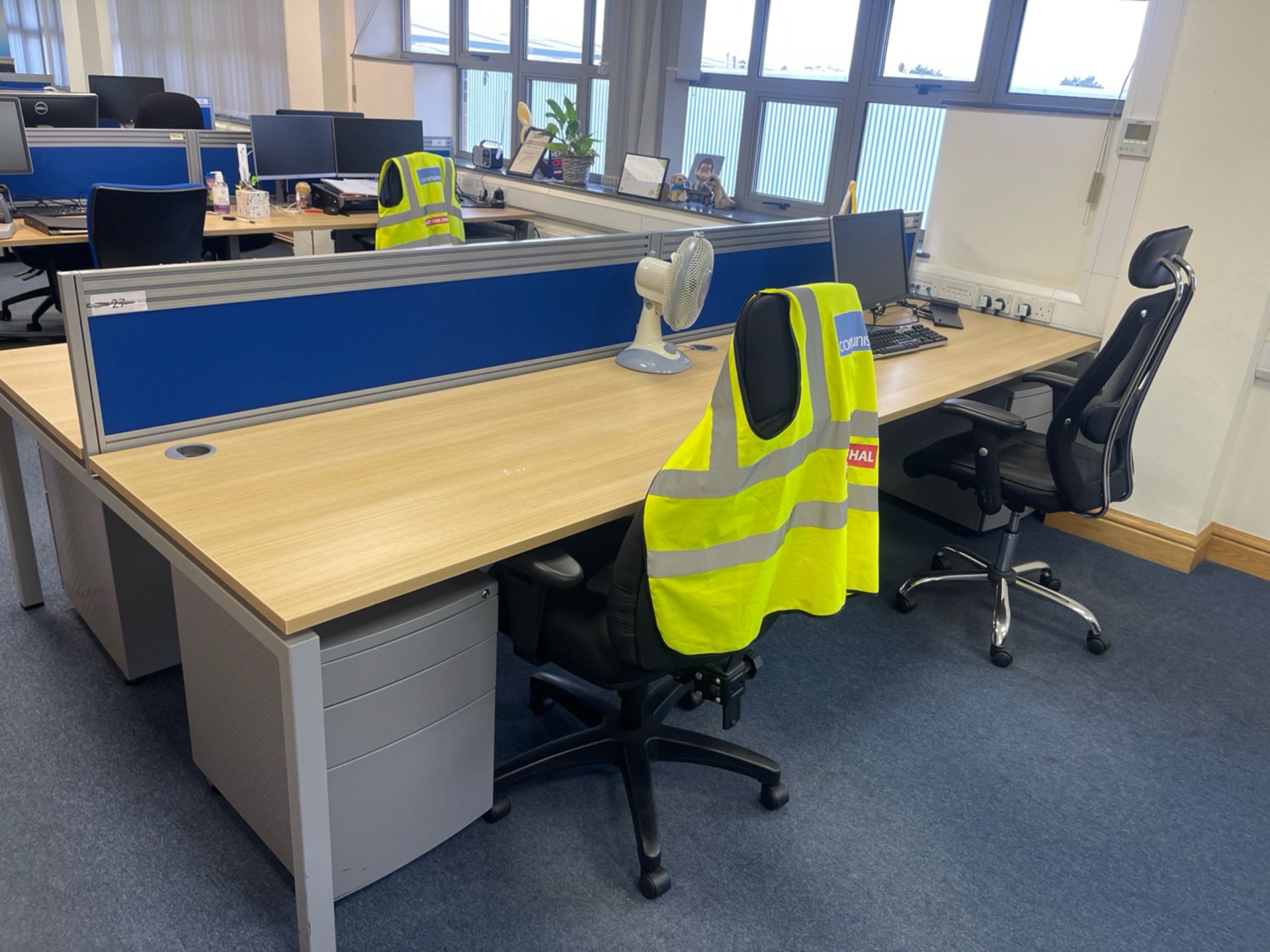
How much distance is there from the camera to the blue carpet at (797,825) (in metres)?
1.67

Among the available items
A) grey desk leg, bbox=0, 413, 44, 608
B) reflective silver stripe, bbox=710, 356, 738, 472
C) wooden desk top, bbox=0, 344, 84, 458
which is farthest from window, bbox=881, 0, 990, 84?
grey desk leg, bbox=0, 413, 44, 608

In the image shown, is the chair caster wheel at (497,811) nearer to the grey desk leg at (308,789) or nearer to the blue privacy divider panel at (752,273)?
the grey desk leg at (308,789)

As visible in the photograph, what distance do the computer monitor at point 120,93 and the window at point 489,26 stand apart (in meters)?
2.06

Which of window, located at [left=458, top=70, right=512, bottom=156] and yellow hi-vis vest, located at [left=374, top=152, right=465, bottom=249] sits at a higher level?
window, located at [left=458, top=70, right=512, bottom=156]

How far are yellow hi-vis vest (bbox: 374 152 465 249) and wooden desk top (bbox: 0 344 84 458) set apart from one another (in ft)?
5.79

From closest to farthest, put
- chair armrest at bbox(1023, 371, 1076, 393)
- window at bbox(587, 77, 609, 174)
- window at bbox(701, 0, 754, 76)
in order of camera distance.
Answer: chair armrest at bbox(1023, 371, 1076, 393) → window at bbox(701, 0, 754, 76) → window at bbox(587, 77, 609, 174)

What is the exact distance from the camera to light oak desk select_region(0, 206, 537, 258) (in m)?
3.80

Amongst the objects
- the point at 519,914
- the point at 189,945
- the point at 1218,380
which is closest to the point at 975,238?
the point at 1218,380

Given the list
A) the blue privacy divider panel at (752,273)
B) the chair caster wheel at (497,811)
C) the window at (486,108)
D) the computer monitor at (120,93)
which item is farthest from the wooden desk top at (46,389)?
the computer monitor at (120,93)

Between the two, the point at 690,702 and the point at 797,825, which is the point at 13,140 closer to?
the point at 690,702

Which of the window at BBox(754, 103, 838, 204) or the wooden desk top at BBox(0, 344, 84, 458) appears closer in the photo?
the wooden desk top at BBox(0, 344, 84, 458)

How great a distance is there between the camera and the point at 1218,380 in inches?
120

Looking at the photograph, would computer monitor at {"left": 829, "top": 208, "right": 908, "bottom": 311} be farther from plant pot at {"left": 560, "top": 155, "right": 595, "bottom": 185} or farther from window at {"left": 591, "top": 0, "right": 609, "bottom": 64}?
window at {"left": 591, "top": 0, "right": 609, "bottom": 64}

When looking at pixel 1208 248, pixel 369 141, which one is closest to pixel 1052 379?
pixel 1208 248
